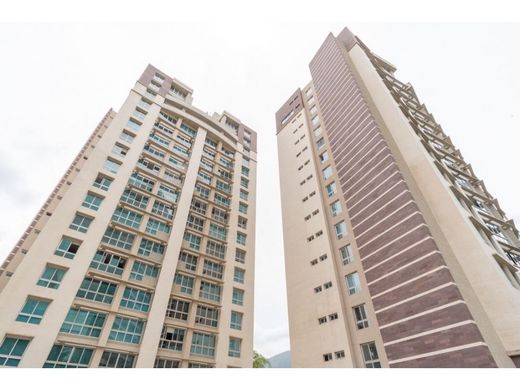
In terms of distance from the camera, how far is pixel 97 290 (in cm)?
2017

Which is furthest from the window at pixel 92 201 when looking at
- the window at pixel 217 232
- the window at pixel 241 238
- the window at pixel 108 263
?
the window at pixel 241 238

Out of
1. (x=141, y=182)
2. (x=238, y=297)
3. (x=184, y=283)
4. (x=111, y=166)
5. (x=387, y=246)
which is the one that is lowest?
(x=238, y=297)

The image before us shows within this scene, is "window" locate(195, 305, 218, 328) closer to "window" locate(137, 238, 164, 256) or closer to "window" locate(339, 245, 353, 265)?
"window" locate(137, 238, 164, 256)

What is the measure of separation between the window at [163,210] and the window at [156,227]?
85 cm

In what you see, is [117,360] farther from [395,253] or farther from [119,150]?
[395,253]

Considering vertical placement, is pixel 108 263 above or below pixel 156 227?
below

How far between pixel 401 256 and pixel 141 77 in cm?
3446

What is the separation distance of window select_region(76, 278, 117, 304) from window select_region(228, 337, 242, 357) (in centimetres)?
1020

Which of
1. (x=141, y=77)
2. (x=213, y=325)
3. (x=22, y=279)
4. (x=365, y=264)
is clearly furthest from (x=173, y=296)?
(x=141, y=77)

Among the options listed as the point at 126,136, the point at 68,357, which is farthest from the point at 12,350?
the point at 126,136

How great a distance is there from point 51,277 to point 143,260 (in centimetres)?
615

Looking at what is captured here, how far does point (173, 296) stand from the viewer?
2309 cm

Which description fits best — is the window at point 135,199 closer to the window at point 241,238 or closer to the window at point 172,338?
the window at point 241,238

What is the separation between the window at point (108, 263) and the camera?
2106cm
